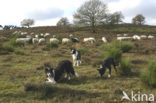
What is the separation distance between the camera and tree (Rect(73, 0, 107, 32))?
3538 cm

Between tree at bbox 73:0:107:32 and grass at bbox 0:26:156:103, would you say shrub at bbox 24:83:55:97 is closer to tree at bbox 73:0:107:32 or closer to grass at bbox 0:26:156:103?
grass at bbox 0:26:156:103

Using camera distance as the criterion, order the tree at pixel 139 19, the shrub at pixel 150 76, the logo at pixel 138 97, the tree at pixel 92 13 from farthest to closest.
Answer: the tree at pixel 139 19
the tree at pixel 92 13
the shrub at pixel 150 76
the logo at pixel 138 97

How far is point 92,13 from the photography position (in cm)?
3541

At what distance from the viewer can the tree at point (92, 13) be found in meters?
35.4

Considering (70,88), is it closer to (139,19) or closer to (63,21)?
(63,21)

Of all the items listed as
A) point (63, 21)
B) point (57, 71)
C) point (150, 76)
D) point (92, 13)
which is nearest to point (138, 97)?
point (150, 76)

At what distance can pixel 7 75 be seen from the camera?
7840 mm

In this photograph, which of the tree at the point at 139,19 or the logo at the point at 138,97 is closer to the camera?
the logo at the point at 138,97

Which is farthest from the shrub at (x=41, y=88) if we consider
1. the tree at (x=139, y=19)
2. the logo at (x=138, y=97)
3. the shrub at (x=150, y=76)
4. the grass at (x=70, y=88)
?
the tree at (x=139, y=19)

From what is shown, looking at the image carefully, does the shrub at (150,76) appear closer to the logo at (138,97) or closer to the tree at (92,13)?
the logo at (138,97)

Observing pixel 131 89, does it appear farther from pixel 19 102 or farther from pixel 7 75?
pixel 7 75

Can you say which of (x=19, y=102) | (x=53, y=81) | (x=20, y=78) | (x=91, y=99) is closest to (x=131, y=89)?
(x=91, y=99)

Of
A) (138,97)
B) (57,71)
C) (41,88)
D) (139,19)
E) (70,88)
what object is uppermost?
(139,19)

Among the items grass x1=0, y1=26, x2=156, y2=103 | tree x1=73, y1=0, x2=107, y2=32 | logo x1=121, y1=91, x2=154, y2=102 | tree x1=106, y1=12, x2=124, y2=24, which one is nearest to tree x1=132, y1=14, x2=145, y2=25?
tree x1=106, y1=12, x2=124, y2=24
